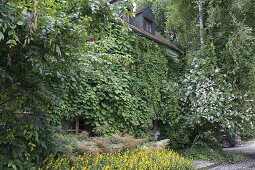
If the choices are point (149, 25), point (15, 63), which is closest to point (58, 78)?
point (15, 63)

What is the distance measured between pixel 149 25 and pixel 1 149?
41.9 ft

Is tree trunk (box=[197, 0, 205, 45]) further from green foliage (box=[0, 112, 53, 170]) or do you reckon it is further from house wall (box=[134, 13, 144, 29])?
green foliage (box=[0, 112, 53, 170])

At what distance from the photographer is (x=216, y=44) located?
46.0 feet

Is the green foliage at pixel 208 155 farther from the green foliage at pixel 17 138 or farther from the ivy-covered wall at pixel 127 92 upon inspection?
the green foliage at pixel 17 138

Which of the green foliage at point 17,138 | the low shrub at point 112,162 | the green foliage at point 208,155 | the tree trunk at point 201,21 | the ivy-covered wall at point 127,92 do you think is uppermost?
the tree trunk at point 201,21

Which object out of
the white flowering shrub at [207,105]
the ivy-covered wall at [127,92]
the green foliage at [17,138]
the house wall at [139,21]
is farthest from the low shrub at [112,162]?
the house wall at [139,21]

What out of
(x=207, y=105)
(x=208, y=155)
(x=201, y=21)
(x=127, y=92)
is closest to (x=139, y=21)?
(x=201, y=21)

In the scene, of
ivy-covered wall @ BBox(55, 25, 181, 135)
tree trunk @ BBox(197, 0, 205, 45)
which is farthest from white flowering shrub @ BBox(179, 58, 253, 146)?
tree trunk @ BBox(197, 0, 205, 45)

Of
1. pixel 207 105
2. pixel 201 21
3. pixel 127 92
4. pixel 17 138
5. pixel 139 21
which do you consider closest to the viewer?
pixel 17 138

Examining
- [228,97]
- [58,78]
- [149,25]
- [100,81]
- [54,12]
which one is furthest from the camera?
[149,25]

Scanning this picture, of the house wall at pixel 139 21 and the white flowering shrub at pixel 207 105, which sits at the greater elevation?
the house wall at pixel 139 21

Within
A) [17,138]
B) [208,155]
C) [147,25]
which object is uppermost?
[147,25]

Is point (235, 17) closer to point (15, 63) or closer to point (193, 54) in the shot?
point (193, 54)

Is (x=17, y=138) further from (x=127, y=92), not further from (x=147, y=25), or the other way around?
(x=147, y=25)
